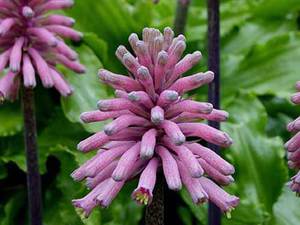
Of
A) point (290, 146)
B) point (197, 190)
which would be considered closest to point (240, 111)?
point (290, 146)

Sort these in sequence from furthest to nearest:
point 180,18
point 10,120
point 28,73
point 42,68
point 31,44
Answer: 1. point 180,18
2. point 10,120
3. point 31,44
4. point 42,68
5. point 28,73

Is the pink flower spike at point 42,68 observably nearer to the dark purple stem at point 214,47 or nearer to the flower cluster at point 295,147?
the dark purple stem at point 214,47

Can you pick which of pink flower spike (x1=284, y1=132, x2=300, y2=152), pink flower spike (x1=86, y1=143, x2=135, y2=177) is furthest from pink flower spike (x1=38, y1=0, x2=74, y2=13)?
pink flower spike (x1=284, y1=132, x2=300, y2=152)

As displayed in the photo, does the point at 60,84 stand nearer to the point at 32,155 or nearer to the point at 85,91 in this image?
the point at 32,155

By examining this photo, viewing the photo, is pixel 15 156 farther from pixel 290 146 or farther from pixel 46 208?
pixel 290 146

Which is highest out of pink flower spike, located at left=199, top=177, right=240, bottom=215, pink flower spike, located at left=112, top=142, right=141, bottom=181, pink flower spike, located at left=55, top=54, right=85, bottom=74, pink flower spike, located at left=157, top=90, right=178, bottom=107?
pink flower spike, located at left=55, top=54, right=85, bottom=74

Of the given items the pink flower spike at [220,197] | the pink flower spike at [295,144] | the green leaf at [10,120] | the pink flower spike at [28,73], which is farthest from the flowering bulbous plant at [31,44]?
the pink flower spike at [295,144]

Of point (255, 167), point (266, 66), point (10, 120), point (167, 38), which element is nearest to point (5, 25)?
point (10, 120)

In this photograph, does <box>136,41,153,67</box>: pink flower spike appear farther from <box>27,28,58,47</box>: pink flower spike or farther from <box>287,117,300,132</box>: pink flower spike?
<box>27,28,58,47</box>: pink flower spike
